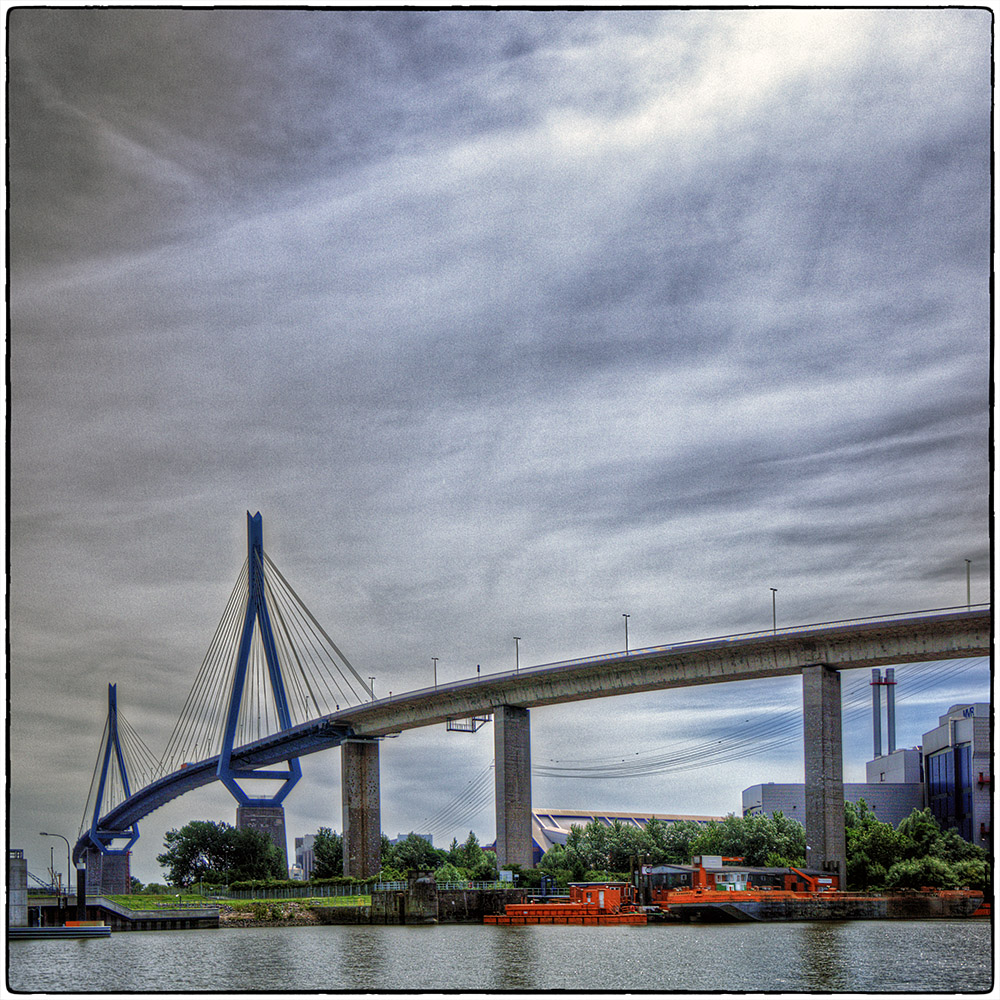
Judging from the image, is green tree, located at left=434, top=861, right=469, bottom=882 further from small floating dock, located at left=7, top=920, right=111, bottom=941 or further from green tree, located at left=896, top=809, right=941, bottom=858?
green tree, located at left=896, top=809, right=941, bottom=858

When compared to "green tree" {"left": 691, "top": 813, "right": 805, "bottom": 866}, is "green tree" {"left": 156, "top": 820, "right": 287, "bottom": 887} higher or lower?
lower

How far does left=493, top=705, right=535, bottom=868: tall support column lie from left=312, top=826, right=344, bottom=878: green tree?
39.8 feet

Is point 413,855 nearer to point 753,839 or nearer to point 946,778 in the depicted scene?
point 753,839

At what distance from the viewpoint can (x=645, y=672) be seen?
39250 mm

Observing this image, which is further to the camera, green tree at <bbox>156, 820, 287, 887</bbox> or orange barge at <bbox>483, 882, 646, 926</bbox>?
green tree at <bbox>156, 820, 287, 887</bbox>

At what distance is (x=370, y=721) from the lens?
50062 millimetres

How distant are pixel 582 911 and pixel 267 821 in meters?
25.5

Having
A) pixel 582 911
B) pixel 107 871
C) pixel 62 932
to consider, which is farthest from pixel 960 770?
pixel 107 871

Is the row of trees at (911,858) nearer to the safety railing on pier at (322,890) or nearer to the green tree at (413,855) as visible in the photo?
the safety railing on pier at (322,890)

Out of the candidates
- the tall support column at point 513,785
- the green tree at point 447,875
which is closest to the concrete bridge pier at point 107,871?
the green tree at point 447,875

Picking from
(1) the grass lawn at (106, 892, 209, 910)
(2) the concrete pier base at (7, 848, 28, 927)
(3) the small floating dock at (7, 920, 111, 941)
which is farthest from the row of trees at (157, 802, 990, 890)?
(2) the concrete pier base at (7, 848, 28, 927)

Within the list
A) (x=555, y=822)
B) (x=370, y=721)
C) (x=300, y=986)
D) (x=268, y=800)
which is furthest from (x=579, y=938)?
(x=555, y=822)

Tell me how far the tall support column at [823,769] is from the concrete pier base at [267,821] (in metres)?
23.0

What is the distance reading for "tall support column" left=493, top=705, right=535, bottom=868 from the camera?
4278 centimetres
